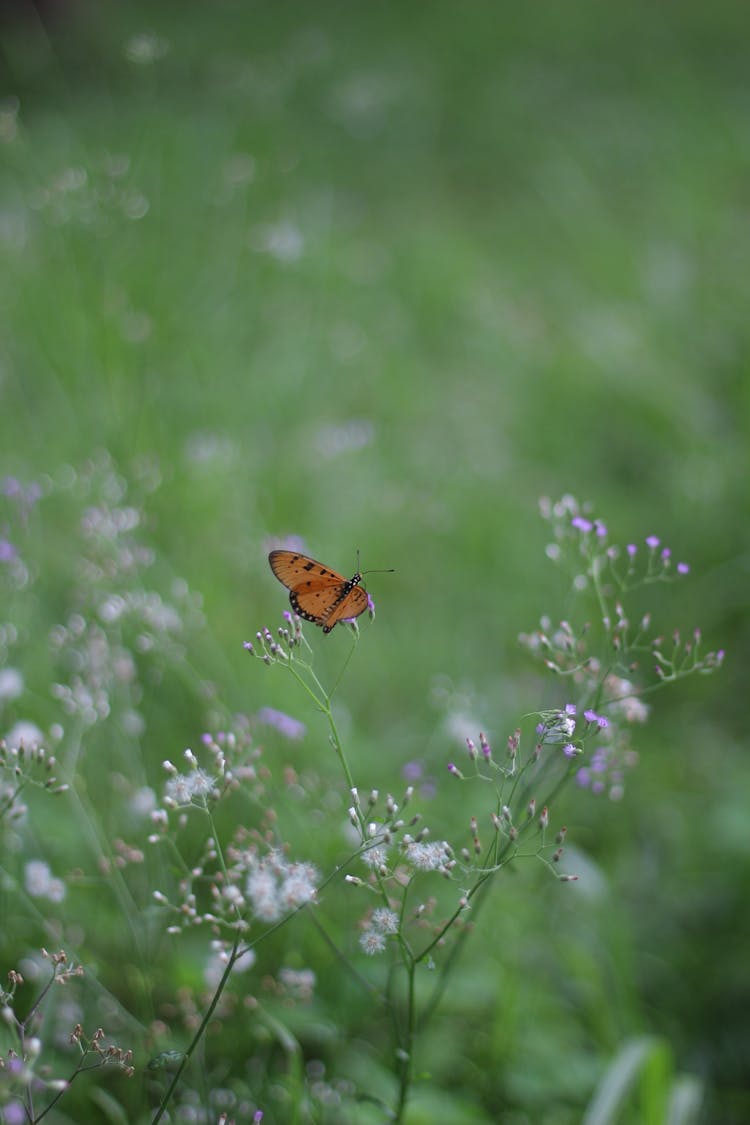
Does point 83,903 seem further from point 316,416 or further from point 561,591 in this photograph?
point 316,416

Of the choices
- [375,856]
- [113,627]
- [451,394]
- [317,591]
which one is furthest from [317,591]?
[451,394]

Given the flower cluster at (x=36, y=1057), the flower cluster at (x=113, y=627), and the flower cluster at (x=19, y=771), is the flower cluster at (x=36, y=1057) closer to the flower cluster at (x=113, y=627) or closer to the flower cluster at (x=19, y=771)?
the flower cluster at (x=19, y=771)

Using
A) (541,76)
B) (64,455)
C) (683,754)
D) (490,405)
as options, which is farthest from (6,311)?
(541,76)

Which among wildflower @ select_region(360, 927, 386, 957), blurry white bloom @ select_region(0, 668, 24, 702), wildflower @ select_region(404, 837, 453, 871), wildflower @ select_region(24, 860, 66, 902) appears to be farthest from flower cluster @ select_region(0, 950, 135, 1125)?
blurry white bloom @ select_region(0, 668, 24, 702)

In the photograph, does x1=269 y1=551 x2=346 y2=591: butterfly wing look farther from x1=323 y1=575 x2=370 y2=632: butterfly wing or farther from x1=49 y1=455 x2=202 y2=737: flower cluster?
x1=49 y1=455 x2=202 y2=737: flower cluster

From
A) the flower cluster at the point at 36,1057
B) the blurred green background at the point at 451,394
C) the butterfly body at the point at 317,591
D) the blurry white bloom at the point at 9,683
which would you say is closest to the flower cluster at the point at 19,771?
the blurry white bloom at the point at 9,683

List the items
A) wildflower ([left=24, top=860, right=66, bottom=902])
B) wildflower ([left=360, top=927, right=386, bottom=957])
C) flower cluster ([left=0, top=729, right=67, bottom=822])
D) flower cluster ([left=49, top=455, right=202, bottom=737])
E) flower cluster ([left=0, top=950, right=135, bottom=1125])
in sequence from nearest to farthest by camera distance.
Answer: flower cluster ([left=0, top=950, right=135, bottom=1125]), wildflower ([left=360, top=927, right=386, bottom=957]), flower cluster ([left=0, top=729, right=67, bottom=822]), wildflower ([left=24, top=860, right=66, bottom=902]), flower cluster ([left=49, top=455, right=202, bottom=737])

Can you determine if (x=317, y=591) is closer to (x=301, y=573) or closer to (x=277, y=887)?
(x=301, y=573)
